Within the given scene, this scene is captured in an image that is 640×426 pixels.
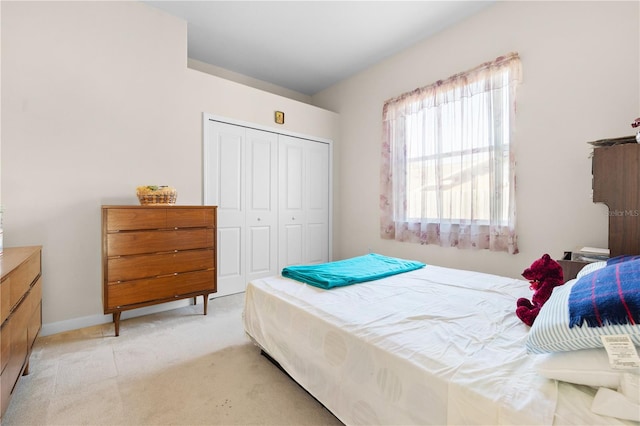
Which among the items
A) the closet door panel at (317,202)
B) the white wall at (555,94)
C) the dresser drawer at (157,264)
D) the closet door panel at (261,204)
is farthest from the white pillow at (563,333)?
the closet door panel at (317,202)

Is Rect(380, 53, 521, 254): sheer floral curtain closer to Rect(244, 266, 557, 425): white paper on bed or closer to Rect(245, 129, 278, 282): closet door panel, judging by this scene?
Rect(244, 266, 557, 425): white paper on bed

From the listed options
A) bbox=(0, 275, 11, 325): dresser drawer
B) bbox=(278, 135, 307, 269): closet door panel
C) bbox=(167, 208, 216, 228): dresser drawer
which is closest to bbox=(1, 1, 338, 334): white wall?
bbox=(167, 208, 216, 228): dresser drawer

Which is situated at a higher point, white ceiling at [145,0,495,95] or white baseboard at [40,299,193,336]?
white ceiling at [145,0,495,95]

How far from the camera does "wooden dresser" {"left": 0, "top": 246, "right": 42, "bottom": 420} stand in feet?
3.94

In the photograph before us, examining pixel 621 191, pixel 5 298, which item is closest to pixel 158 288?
pixel 5 298

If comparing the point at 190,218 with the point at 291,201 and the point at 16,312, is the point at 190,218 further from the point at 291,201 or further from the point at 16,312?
the point at 291,201

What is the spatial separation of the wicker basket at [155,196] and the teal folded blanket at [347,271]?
1.26m

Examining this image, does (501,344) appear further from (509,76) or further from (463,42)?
(463,42)

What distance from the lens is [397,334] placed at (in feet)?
3.78

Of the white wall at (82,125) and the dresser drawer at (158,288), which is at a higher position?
the white wall at (82,125)

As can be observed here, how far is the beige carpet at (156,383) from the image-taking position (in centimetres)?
138

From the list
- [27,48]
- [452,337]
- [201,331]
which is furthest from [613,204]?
[27,48]

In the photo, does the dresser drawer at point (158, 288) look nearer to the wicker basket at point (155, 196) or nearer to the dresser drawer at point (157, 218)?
the dresser drawer at point (157, 218)

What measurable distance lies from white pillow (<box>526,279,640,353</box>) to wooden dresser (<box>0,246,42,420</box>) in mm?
1922
